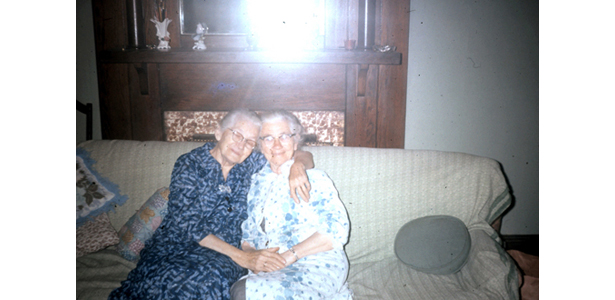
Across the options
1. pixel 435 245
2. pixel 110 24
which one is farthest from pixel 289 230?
pixel 110 24

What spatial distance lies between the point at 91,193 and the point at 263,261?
92 centimetres

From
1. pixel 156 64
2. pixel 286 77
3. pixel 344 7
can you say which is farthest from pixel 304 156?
pixel 156 64

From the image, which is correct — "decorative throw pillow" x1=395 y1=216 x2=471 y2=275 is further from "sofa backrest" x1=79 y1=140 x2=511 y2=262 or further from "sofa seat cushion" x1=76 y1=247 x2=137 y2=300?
"sofa seat cushion" x1=76 y1=247 x2=137 y2=300

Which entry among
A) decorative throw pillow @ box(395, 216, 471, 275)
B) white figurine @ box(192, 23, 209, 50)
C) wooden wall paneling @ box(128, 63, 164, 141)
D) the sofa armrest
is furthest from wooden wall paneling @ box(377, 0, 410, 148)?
wooden wall paneling @ box(128, 63, 164, 141)

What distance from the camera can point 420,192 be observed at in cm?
143

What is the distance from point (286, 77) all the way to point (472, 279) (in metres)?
1.19

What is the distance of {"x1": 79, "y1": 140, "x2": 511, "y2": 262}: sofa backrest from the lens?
1.43m

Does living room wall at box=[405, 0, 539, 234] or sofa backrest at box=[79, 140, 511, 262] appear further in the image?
living room wall at box=[405, 0, 539, 234]

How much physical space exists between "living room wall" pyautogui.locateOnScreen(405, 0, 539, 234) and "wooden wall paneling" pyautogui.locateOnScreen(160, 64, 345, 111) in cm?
54

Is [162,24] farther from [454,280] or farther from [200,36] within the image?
[454,280]

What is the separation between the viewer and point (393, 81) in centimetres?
173

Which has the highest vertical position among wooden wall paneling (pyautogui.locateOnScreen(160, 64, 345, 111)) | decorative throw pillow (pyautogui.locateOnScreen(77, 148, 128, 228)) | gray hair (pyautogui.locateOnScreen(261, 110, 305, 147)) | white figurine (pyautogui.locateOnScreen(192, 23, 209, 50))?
white figurine (pyautogui.locateOnScreen(192, 23, 209, 50))

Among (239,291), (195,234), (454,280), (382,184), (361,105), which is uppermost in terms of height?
(361,105)

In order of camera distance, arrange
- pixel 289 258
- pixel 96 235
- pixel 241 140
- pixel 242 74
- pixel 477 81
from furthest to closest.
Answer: pixel 477 81, pixel 242 74, pixel 96 235, pixel 241 140, pixel 289 258
